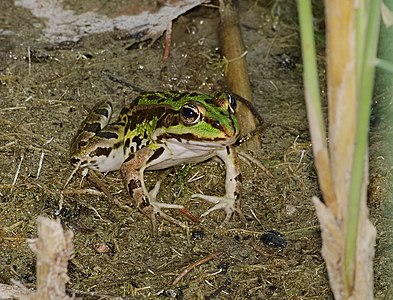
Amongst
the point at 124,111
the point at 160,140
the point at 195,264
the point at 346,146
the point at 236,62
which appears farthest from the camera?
the point at 236,62

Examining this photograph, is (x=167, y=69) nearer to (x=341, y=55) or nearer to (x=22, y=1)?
(x=22, y=1)

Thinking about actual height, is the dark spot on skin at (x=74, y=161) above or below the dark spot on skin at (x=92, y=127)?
below

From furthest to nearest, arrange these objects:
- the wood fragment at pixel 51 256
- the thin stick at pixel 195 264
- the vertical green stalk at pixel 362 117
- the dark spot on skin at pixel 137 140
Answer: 1. the dark spot on skin at pixel 137 140
2. the thin stick at pixel 195 264
3. the wood fragment at pixel 51 256
4. the vertical green stalk at pixel 362 117

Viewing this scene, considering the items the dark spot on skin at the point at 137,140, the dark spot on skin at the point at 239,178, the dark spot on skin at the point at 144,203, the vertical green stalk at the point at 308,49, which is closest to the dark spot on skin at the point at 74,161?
the dark spot on skin at the point at 137,140

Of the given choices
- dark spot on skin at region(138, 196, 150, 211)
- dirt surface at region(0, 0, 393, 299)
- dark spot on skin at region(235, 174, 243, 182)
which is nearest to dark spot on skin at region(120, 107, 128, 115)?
dirt surface at region(0, 0, 393, 299)

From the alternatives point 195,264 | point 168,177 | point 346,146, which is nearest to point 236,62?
point 168,177

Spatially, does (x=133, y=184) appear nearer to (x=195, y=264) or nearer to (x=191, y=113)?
(x=191, y=113)

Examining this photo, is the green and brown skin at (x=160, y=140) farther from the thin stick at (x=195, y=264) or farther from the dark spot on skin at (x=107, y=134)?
the thin stick at (x=195, y=264)

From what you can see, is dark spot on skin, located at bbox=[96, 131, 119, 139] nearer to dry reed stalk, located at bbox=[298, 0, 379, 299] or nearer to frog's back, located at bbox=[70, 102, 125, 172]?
frog's back, located at bbox=[70, 102, 125, 172]
